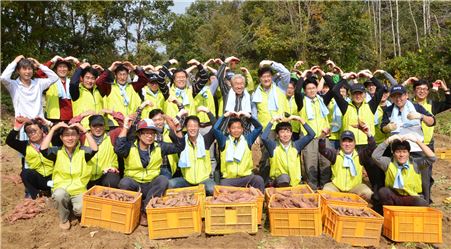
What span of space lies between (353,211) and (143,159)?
9.66ft

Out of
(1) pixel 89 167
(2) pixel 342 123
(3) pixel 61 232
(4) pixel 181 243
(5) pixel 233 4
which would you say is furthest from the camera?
(5) pixel 233 4

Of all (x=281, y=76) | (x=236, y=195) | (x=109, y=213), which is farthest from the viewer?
(x=281, y=76)

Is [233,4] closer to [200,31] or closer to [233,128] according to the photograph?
[200,31]

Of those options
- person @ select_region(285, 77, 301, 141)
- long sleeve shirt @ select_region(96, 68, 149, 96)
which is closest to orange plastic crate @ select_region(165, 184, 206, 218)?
person @ select_region(285, 77, 301, 141)

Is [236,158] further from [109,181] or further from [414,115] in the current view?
[414,115]

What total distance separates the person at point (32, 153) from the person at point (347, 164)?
4232 millimetres

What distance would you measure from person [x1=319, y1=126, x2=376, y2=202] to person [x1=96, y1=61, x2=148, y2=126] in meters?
3.27

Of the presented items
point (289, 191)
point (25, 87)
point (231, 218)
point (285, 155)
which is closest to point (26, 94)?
point (25, 87)

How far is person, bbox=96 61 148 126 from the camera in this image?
6.40m

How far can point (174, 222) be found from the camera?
15.6 ft

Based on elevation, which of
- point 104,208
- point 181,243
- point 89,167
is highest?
point 89,167

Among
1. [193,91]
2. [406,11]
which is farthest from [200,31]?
[193,91]

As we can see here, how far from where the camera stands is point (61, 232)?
5.06 meters

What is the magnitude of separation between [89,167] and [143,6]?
26.7m
